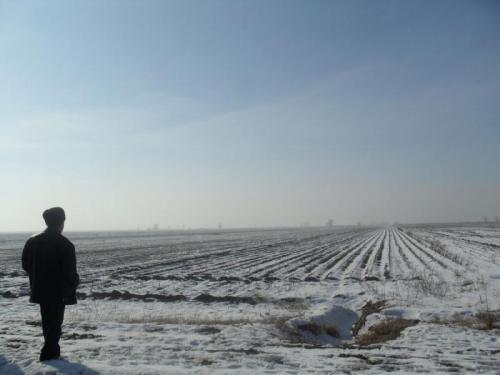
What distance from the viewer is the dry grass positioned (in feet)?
24.6

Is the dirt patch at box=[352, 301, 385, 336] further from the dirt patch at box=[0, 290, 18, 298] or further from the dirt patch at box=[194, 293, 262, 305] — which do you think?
the dirt patch at box=[0, 290, 18, 298]

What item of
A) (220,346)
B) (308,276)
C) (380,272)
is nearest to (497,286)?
(380,272)

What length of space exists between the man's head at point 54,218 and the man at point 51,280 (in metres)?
0.09

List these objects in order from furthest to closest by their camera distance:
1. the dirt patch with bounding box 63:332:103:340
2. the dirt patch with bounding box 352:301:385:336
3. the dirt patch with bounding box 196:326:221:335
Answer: the dirt patch with bounding box 352:301:385:336 → the dirt patch with bounding box 196:326:221:335 → the dirt patch with bounding box 63:332:103:340

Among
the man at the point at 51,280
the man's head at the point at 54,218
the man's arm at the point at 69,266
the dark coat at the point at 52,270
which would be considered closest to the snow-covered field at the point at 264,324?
the man at the point at 51,280

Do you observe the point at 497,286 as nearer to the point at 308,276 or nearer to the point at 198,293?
the point at 308,276

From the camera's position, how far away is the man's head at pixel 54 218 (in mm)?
5758

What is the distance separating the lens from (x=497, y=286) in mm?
12945

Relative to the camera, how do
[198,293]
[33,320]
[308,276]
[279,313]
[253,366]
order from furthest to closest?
[308,276], [198,293], [279,313], [33,320], [253,366]

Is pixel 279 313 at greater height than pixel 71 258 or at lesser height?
lesser

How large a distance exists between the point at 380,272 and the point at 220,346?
539 inches

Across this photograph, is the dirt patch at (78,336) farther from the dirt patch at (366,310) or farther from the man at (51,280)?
the dirt patch at (366,310)

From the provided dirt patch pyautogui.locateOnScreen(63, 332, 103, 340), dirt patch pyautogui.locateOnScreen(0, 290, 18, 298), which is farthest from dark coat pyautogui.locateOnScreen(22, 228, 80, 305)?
dirt patch pyautogui.locateOnScreen(0, 290, 18, 298)

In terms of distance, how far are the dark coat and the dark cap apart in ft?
0.48
